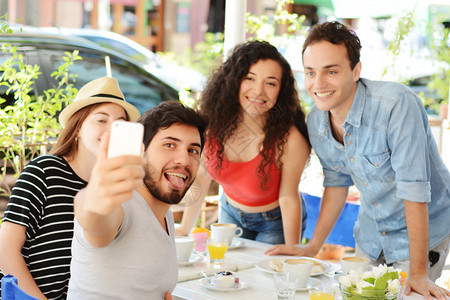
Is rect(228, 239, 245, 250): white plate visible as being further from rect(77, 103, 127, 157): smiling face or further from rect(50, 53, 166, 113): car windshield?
rect(50, 53, 166, 113): car windshield

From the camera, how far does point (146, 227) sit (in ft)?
5.07

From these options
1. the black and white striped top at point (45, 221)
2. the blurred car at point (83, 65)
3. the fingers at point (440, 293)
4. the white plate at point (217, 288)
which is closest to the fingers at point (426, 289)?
the fingers at point (440, 293)

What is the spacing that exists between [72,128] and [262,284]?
90 cm

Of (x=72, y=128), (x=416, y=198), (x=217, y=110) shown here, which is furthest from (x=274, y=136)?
(x=72, y=128)

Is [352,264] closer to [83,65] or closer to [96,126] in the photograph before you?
[96,126]

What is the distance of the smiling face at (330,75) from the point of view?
2260 millimetres

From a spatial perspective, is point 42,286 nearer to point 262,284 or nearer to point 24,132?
point 262,284

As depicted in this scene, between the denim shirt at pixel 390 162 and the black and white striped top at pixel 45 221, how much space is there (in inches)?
43.2

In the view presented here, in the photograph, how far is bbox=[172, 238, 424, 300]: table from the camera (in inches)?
77.2

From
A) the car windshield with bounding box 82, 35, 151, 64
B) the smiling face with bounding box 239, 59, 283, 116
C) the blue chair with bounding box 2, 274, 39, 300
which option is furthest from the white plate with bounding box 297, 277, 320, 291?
the car windshield with bounding box 82, 35, 151, 64

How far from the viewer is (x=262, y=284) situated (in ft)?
6.90

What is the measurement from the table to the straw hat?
0.65 metres

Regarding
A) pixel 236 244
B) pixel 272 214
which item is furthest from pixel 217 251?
pixel 272 214

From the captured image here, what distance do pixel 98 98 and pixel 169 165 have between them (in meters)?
0.67
